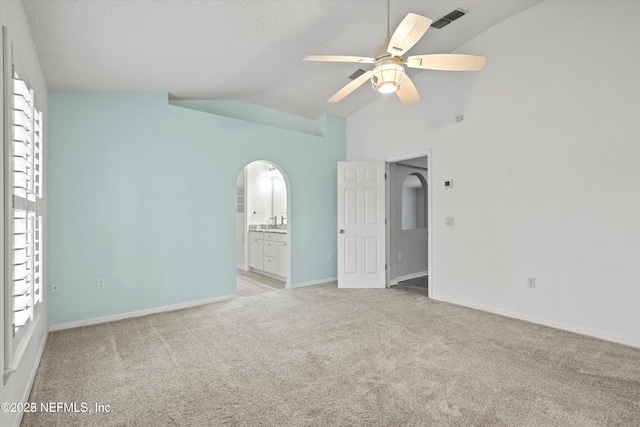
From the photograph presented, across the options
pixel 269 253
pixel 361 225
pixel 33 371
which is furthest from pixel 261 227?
pixel 33 371

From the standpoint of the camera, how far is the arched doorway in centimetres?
561

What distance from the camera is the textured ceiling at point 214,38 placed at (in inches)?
93.7

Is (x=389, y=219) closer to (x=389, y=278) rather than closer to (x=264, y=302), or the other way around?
(x=389, y=278)

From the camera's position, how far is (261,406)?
Result: 6.27ft

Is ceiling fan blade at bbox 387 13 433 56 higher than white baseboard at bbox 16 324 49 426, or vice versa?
ceiling fan blade at bbox 387 13 433 56

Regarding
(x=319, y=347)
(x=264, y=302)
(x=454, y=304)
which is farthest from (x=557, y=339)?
(x=264, y=302)

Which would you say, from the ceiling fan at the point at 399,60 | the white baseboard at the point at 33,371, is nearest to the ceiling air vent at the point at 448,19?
the ceiling fan at the point at 399,60

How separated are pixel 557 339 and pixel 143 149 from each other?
4.63m

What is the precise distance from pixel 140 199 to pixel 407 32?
3.22 metres

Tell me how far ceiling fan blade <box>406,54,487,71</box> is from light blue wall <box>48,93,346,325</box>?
280cm

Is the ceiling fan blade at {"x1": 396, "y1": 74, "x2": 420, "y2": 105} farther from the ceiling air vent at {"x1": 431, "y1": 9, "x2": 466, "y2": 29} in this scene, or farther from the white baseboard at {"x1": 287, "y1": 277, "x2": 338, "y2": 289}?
the white baseboard at {"x1": 287, "y1": 277, "x2": 338, "y2": 289}

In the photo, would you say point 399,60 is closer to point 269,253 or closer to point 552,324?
point 552,324

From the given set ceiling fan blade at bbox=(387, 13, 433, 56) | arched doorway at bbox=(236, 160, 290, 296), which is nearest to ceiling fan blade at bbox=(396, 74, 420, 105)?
ceiling fan blade at bbox=(387, 13, 433, 56)

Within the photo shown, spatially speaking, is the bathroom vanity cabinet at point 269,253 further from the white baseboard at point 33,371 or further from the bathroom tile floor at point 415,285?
the white baseboard at point 33,371
